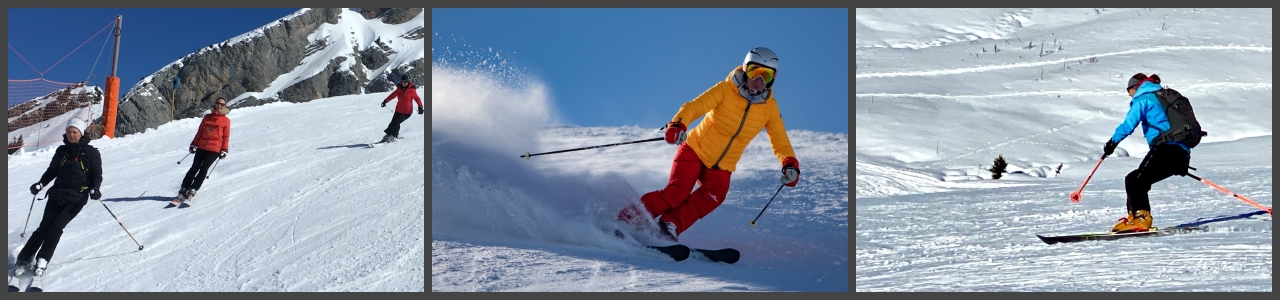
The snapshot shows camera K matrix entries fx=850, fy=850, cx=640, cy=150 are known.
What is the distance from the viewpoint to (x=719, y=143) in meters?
4.75

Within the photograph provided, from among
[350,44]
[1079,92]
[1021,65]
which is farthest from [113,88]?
[1021,65]

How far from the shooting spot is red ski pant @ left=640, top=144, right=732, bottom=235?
473 cm

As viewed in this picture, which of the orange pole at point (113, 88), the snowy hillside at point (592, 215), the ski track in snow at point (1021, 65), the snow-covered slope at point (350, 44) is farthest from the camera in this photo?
the ski track in snow at point (1021, 65)

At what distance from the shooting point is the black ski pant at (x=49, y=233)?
15.9 feet

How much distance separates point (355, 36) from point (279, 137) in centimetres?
120

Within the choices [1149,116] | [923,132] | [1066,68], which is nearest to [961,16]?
[1066,68]

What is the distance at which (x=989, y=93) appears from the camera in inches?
435

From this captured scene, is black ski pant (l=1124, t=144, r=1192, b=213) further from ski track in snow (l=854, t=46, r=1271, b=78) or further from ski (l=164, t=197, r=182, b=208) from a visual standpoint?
ski track in snow (l=854, t=46, r=1271, b=78)

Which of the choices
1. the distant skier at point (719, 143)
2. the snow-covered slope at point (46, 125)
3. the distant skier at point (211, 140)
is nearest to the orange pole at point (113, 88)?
the snow-covered slope at point (46, 125)

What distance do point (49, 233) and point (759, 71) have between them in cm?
412

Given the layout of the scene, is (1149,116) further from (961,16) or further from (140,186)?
(961,16)

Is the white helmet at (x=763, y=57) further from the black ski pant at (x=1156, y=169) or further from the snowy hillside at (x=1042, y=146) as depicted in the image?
the black ski pant at (x=1156, y=169)

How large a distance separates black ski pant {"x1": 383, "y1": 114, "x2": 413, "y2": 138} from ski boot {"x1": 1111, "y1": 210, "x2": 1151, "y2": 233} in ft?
18.1

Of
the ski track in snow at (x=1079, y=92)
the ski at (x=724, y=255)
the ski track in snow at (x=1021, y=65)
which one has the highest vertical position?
the ski track in snow at (x=1021, y=65)
